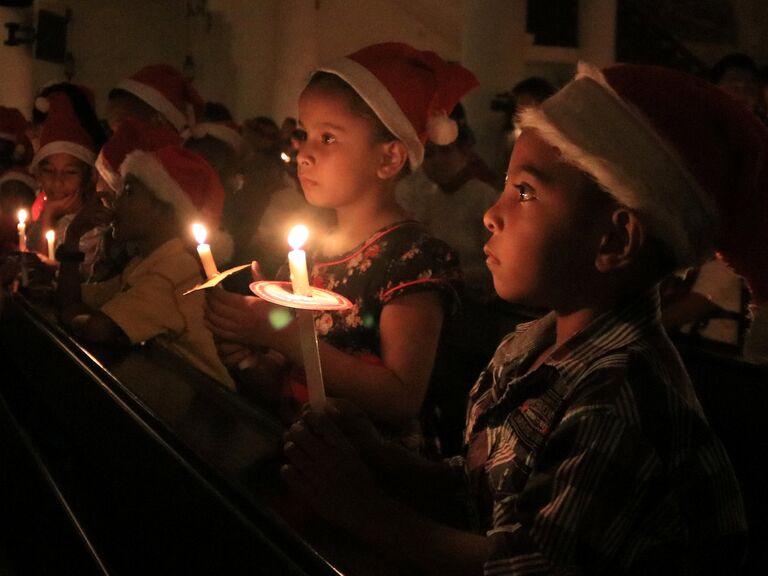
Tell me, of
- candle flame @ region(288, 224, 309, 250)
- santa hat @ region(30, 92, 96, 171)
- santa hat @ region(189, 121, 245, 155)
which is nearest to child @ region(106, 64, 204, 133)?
santa hat @ region(30, 92, 96, 171)

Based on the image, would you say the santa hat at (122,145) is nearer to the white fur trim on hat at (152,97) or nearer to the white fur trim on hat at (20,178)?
the white fur trim on hat at (152,97)

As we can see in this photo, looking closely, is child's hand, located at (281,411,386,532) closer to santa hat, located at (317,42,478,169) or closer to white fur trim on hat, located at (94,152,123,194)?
santa hat, located at (317,42,478,169)

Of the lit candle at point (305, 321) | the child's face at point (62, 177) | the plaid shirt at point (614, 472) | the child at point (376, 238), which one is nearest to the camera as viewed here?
the plaid shirt at point (614, 472)

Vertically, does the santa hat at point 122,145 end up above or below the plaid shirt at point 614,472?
above

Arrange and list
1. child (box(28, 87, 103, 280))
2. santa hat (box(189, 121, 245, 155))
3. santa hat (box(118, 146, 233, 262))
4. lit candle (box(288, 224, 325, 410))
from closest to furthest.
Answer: lit candle (box(288, 224, 325, 410)), santa hat (box(118, 146, 233, 262)), child (box(28, 87, 103, 280)), santa hat (box(189, 121, 245, 155))

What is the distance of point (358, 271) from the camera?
202cm

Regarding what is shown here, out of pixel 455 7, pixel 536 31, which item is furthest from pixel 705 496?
pixel 455 7

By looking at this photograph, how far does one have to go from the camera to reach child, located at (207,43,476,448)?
6.00 feet

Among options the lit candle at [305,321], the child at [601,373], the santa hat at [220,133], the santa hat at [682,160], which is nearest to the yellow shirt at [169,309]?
the child at [601,373]

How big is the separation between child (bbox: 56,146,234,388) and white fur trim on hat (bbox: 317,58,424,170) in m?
1.07

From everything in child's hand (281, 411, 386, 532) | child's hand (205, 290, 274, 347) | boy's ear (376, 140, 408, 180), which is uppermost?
boy's ear (376, 140, 408, 180)

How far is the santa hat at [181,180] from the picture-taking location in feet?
10.5

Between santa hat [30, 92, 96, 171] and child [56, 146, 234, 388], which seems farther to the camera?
santa hat [30, 92, 96, 171]

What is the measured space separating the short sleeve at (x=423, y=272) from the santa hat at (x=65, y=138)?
10.9ft
